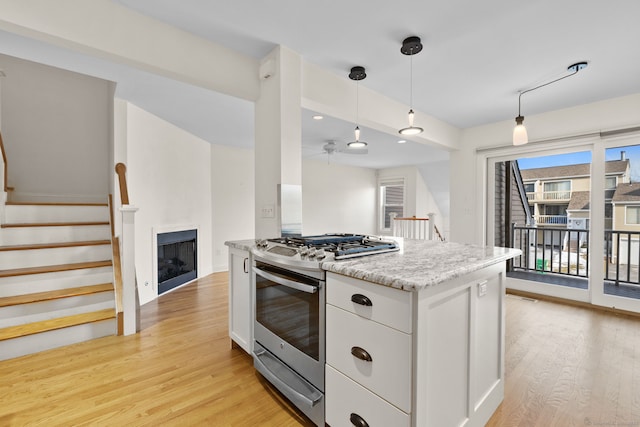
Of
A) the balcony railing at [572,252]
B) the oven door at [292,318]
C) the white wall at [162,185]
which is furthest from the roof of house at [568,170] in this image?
the white wall at [162,185]

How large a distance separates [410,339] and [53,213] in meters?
4.09

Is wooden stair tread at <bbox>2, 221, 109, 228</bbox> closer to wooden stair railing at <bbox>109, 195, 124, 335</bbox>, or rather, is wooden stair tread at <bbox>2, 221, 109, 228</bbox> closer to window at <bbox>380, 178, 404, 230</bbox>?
wooden stair railing at <bbox>109, 195, 124, 335</bbox>

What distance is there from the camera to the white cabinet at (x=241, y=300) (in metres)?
2.09

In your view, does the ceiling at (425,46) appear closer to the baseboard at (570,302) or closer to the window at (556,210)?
the window at (556,210)

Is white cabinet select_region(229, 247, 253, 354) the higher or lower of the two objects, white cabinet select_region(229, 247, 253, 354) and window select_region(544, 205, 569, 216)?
the lower

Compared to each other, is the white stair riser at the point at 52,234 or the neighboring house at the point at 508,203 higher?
the neighboring house at the point at 508,203

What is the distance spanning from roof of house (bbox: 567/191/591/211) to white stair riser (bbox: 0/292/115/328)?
18.9ft

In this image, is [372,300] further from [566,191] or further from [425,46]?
[566,191]

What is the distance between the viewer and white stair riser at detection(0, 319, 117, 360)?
7.18 feet

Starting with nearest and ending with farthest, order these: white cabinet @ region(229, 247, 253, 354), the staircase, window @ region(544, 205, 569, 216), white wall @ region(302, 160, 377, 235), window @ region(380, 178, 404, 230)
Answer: white cabinet @ region(229, 247, 253, 354), the staircase, window @ region(544, 205, 569, 216), white wall @ region(302, 160, 377, 235), window @ region(380, 178, 404, 230)

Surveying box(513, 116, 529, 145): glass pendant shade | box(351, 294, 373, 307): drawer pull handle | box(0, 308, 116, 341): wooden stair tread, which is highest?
box(513, 116, 529, 145): glass pendant shade

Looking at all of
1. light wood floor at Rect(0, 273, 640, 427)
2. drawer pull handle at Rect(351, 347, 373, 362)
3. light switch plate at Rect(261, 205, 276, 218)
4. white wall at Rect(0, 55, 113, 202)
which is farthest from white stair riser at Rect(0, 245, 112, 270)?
drawer pull handle at Rect(351, 347, 373, 362)

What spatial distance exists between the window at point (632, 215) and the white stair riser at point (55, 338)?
225 inches

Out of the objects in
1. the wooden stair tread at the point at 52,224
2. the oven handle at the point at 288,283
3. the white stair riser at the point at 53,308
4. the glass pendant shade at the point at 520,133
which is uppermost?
the glass pendant shade at the point at 520,133
